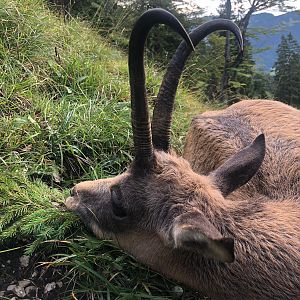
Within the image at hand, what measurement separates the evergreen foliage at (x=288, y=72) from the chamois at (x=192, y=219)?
940 inches

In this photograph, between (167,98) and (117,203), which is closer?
(117,203)

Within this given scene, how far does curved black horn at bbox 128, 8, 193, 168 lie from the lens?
13.8ft

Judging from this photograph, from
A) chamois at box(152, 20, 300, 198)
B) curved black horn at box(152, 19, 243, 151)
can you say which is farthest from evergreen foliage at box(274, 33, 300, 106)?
curved black horn at box(152, 19, 243, 151)

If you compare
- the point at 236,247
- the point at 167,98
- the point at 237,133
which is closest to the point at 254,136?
the point at 237,133

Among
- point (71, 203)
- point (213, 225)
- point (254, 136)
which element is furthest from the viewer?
point (254, 136)

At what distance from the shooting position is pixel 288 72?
100ft

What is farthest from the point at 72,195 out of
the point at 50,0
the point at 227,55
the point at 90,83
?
the point at 227,55

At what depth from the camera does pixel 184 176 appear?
194 inches

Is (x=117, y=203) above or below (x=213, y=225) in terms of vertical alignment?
below

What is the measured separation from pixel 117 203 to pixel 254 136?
2.27 metres

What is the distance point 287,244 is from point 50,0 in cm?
1165

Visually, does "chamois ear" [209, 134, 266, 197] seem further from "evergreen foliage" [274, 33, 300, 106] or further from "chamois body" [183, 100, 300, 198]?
"evergreen foliage" [274, 33, 300, 106]

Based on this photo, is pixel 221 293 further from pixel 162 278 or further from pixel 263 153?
pixel 263 153

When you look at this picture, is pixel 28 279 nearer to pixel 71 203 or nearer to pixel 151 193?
pixel 71 203
